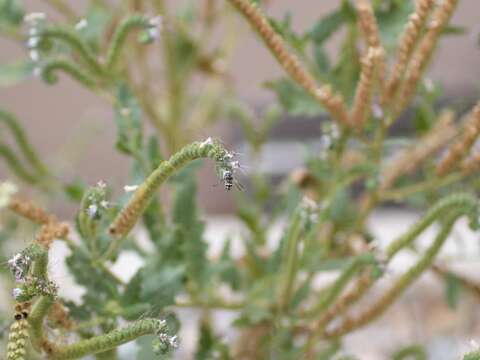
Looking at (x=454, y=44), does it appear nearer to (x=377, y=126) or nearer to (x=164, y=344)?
(x=377, y=126)

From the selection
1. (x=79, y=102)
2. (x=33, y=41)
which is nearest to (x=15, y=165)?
(x=33, y=41)

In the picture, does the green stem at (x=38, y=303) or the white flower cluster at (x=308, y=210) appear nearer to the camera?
the green stem at (x=38, y=303)

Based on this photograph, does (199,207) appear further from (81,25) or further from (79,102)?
(79,102)

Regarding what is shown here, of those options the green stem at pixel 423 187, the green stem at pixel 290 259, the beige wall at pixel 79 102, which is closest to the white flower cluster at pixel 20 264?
the green stem at pixel 290 259

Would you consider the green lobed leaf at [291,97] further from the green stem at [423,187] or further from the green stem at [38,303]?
the green stem at [38,303]

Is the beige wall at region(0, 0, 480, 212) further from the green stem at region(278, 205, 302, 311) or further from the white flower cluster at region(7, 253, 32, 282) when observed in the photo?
the white flower cluster at region(7, 253, 32, 282)

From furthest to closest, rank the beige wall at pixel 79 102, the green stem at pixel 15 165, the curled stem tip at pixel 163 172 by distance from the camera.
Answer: the beige wall at pixel 79 102 → the green stem at pixel 15 165 → the curled stem tip at pixel 163 172

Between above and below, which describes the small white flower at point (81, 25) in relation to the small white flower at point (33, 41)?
above

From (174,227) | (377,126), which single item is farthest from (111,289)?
(377,126)
